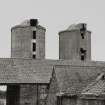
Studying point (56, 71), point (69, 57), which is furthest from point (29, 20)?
point (56, 71)

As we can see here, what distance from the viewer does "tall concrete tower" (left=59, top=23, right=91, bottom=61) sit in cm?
5653

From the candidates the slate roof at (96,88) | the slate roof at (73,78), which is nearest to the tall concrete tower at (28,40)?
the slate roof at (73,78)

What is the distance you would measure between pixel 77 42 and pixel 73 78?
1030 inches

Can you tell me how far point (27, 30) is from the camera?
53.5 metres

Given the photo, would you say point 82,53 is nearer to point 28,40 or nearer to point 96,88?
point 28,40

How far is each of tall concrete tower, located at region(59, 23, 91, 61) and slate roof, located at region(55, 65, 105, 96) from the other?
76.9 ft

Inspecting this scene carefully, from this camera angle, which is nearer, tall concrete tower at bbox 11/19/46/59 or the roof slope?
the roof slope

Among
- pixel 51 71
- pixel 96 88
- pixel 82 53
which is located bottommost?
pixel 96 88

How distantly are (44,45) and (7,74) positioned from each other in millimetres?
15925

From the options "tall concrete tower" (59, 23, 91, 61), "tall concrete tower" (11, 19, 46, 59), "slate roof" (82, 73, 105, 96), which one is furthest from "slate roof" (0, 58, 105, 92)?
"tall concrete tower" (11, 19, 46, 59)

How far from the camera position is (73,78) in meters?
31.0

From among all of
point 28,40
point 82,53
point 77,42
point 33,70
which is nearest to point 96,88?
point 33,70

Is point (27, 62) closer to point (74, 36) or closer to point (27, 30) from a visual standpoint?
point (27, 30)

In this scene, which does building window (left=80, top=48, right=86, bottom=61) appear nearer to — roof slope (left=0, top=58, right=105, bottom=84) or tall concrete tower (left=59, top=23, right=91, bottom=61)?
tall concrete tower (left=59, top=23, right=91, bottom=61)
